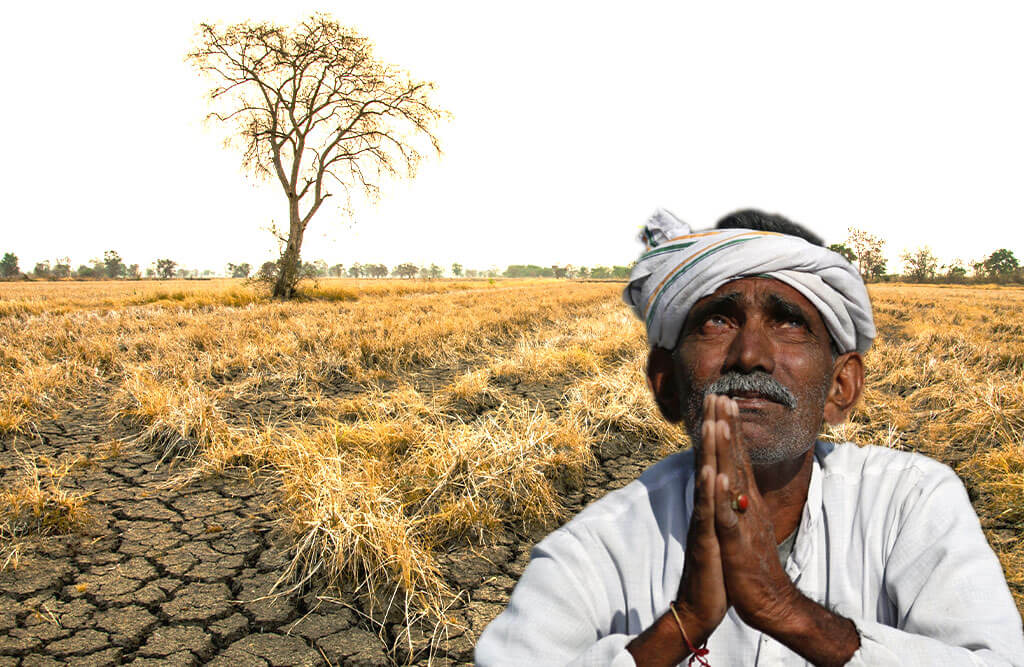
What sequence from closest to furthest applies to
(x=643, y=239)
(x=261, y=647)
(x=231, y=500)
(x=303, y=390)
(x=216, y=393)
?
(x=643, y=239) < (x=261, y=647) < (x=231, y=500) < (x=216, y=393) < (x=303, y=390)

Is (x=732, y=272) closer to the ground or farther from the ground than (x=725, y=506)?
farther from the ground

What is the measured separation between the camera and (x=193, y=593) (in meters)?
2.84

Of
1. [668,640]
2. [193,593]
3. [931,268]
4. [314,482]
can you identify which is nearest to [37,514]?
[193,593]

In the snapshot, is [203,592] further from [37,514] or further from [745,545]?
[745,545]

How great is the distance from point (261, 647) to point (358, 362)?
5.28 m

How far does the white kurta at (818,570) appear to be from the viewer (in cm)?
106

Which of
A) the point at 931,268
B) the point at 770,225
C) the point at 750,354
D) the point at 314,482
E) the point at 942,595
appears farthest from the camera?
the point at 931,268

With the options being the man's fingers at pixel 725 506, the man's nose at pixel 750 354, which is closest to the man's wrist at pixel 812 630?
the man's fingers at pixel 725 506

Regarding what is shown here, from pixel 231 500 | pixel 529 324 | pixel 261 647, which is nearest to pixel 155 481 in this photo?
pixel 231 500

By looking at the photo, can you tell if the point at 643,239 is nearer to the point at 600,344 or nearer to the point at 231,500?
the point at 231,500

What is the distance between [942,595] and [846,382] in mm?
482

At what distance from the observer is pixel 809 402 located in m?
1.25

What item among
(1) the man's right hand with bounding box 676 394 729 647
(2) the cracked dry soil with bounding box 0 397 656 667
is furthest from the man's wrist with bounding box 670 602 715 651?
(2) the cracked dry soil with bounding box 0 397 656 667

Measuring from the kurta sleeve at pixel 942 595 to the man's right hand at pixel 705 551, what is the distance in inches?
10.0
